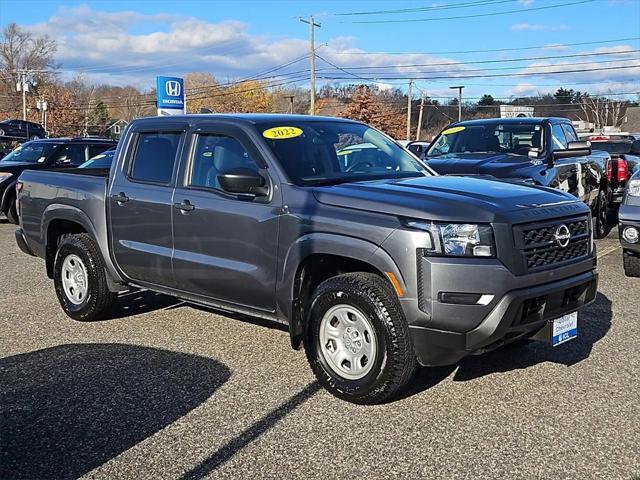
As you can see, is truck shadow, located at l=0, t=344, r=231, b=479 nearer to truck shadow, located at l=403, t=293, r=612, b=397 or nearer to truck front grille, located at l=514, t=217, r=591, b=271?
truck shadow, located at l=403, t=293, r=612, b=397

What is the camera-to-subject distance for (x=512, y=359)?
5.22 metres

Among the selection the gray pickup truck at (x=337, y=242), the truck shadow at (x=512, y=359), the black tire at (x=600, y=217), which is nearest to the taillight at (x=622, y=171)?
the black tire at (x=600, y=217)

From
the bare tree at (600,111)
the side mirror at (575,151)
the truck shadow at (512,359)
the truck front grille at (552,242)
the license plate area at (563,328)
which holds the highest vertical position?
the bare tree at (600,111)

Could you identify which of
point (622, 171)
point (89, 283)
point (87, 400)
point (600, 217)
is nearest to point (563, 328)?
point (87, 400)

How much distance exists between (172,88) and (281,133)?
15.5 m

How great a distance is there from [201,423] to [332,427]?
77 centimetres

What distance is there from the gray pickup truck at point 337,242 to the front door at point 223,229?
0.04 feet

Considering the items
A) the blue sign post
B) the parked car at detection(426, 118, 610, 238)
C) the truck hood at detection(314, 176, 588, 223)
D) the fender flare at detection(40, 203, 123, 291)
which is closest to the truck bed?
the fender flare at detection(40, 203, 123, 291)

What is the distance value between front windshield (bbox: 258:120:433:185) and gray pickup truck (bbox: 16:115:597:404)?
0.05 ft

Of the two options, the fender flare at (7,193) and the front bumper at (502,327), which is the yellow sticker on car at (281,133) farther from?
the fender flare at (7,193)

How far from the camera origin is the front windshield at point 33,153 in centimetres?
1387

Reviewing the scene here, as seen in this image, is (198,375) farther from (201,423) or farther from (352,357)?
(352,357)

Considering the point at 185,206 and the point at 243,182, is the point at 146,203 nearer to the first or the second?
the point at 185,206

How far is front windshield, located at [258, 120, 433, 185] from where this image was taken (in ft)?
16.2
